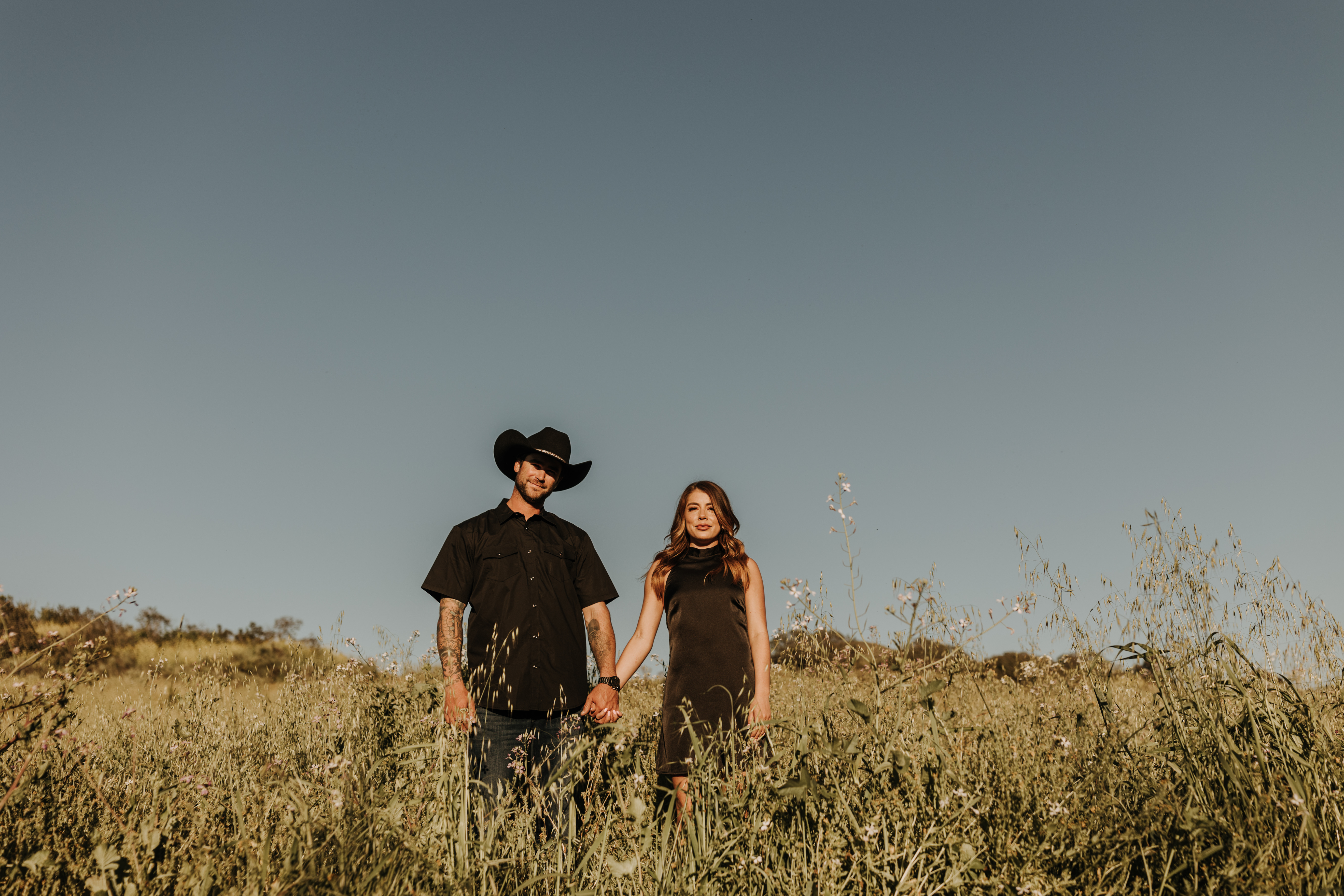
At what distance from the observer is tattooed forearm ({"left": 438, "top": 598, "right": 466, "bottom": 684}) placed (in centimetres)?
359

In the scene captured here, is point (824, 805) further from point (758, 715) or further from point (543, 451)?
point (543, 451)

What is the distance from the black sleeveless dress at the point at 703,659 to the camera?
3.62 metres

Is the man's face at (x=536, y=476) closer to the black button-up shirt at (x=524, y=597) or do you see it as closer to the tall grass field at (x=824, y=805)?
the black button-up shirt at (x=524, y=597)

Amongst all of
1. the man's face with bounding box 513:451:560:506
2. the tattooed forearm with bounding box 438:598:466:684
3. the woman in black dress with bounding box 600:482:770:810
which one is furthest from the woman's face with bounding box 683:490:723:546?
the tattooed forearm with bounding box 438:598:466:684

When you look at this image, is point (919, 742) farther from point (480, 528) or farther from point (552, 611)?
point (480, 528)

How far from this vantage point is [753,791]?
241cm

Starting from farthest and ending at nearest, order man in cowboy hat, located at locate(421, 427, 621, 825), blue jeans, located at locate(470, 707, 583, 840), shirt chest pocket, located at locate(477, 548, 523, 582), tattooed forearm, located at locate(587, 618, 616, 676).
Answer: tattooed forearm, located at locate(587, 618, 616, 676)
shirt chest pocket, located at locate(477, 548, 523, 582)
man in cowboy hat, located at locate(421, 427, 621, 825)
blue jeans, located at locate(470, 707, 583, 840)

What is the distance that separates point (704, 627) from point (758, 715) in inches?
21.3

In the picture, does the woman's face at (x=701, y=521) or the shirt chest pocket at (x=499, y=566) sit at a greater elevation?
the woman's face at (x=701, y=521)

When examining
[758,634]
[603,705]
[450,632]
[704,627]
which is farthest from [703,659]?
[450,632]

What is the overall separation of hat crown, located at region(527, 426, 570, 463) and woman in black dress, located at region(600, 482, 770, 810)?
76 cm

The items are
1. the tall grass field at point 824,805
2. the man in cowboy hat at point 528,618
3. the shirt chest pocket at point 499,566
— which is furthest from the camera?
the shirt chest pocket at point 499,566

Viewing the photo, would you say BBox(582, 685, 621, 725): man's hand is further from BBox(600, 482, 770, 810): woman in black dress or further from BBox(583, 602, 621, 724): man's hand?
BBox(600, 482, 770, 810): woman in black dress

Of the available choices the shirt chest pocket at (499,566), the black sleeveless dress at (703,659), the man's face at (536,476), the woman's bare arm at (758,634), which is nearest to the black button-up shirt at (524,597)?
the shirt chest pocket at (499,566)
